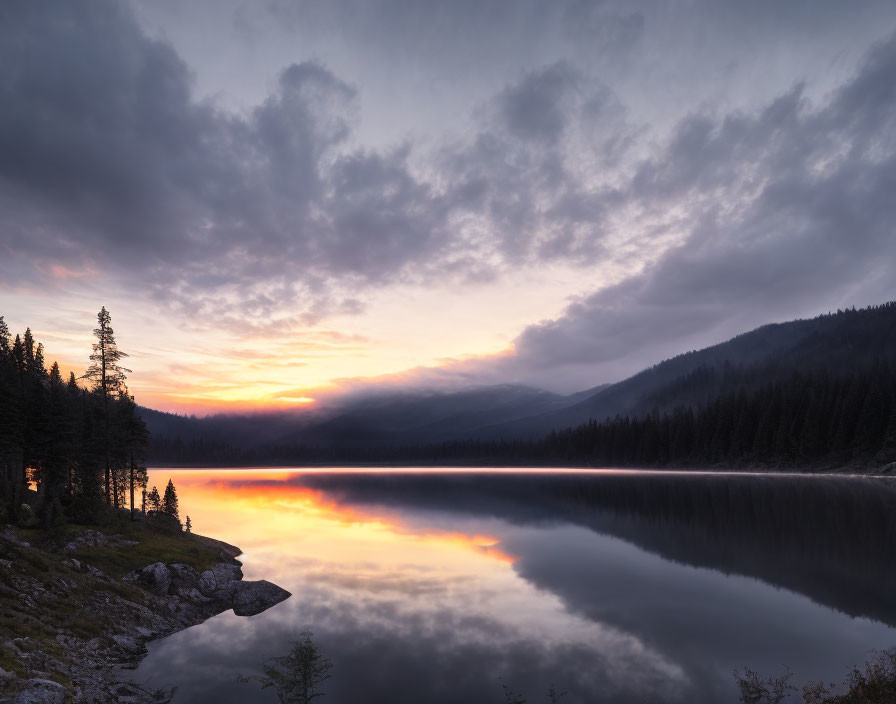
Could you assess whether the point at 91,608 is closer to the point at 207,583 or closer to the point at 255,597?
the point at 255,597

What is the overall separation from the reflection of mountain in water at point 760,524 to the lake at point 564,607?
29cm

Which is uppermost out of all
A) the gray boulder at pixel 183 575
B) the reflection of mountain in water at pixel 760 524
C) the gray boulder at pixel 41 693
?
the gray boulder at pixel 41 693

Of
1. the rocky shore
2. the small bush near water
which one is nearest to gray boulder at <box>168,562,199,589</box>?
the rocky shore

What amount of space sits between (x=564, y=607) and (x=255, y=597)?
1998cm

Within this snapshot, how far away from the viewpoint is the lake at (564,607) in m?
20.7

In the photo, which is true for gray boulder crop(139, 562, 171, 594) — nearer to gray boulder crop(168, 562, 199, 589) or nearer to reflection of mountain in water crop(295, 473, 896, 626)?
gray boulder crop(168, 562, 199, 589)

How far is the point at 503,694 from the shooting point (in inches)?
757

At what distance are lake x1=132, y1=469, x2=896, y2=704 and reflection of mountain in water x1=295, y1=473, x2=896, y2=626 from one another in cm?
29

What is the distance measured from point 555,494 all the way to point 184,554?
3083 inches

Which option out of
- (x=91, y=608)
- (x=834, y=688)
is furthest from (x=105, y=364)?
(x=834, y=688)

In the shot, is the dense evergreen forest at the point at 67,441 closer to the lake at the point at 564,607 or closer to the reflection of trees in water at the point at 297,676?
the lake at the point at 564,607

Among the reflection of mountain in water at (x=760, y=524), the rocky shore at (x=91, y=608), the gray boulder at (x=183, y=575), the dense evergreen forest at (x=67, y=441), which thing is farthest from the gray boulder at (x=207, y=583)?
the reflection of mountain in water at (x=760, y=524)

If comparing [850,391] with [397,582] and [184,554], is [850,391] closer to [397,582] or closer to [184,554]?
[397,582]

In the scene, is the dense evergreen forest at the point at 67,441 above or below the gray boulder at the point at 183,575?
above
